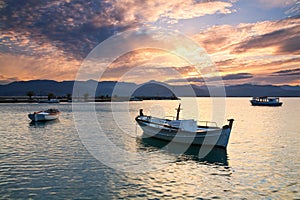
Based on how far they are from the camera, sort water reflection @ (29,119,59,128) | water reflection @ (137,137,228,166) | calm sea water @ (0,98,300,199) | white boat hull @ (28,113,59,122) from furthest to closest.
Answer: white boat hull @ (28,113,59,122)
water reflection @ (29,119,59,128)
water reflection @ (137,137,228,166)
calm sea water @ (0,98,300,199)

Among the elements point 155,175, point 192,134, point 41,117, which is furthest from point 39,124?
point 155,175

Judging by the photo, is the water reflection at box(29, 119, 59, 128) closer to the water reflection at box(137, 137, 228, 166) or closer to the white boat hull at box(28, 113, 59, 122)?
the white boat hull at box(28, 113, 59, 122)

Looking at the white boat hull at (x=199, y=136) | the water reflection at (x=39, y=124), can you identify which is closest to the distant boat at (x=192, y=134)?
the white boat hull at (x=199, y=136)

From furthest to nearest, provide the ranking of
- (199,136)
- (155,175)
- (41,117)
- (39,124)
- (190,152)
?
(41,117) → (39,124) → (199,136) → (190,152) → (155,175)

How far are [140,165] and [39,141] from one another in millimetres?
16100

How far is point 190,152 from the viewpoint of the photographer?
2467cm

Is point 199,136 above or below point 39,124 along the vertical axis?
above

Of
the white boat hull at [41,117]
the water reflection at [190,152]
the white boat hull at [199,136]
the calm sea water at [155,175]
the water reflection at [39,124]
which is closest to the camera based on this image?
the calm sea water at [155,175]

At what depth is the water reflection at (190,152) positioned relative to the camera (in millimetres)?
21772

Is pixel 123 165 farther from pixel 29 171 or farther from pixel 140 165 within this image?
pixel 29 171

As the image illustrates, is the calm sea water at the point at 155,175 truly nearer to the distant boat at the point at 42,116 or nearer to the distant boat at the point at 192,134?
the distant boat at the point at 192,134

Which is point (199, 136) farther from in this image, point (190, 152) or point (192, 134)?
point (190, 152)

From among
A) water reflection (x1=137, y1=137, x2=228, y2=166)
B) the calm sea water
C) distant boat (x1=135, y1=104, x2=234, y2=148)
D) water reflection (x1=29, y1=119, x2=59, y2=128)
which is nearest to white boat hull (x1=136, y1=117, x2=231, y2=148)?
distant boat (x1=135, y1=104, x2=234, y2=148)

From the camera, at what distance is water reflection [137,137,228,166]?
21.8 metres
